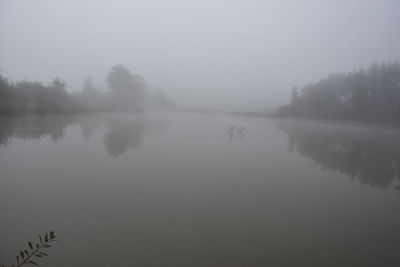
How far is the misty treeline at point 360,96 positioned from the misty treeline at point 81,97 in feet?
142

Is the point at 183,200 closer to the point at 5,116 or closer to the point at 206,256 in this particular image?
the point at 206,256

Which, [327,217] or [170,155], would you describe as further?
[170,155]

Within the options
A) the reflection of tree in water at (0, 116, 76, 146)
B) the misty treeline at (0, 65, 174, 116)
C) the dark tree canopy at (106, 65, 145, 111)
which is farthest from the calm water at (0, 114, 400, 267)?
the dark tree canopy at (106, 65, 145, 111)

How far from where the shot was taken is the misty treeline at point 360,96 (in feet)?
124

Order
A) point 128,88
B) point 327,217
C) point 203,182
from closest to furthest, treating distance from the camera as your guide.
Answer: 1. point 327,217
2. point 203,182
3. point 128,88

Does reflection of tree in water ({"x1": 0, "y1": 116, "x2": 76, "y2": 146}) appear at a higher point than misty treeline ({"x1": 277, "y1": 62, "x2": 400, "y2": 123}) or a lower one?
lower

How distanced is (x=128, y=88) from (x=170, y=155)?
48.3m

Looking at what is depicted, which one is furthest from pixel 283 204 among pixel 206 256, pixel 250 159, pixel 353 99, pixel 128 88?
pixel 128 88

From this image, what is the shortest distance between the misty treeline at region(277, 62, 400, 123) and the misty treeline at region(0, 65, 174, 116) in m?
43.4

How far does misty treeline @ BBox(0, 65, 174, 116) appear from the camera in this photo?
2305 cm

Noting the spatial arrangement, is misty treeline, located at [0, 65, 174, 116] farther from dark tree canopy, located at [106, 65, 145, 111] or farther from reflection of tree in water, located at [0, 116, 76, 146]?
reflection of tree in water, located at [0, 116, 76, 146]

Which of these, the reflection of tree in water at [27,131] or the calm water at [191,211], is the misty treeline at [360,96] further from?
the reflection of tree in water at [27,131]

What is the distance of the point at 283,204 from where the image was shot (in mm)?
5539

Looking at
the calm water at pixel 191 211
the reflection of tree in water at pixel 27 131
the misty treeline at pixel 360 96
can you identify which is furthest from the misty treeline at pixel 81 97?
the misty treeline at pixel 360 96
